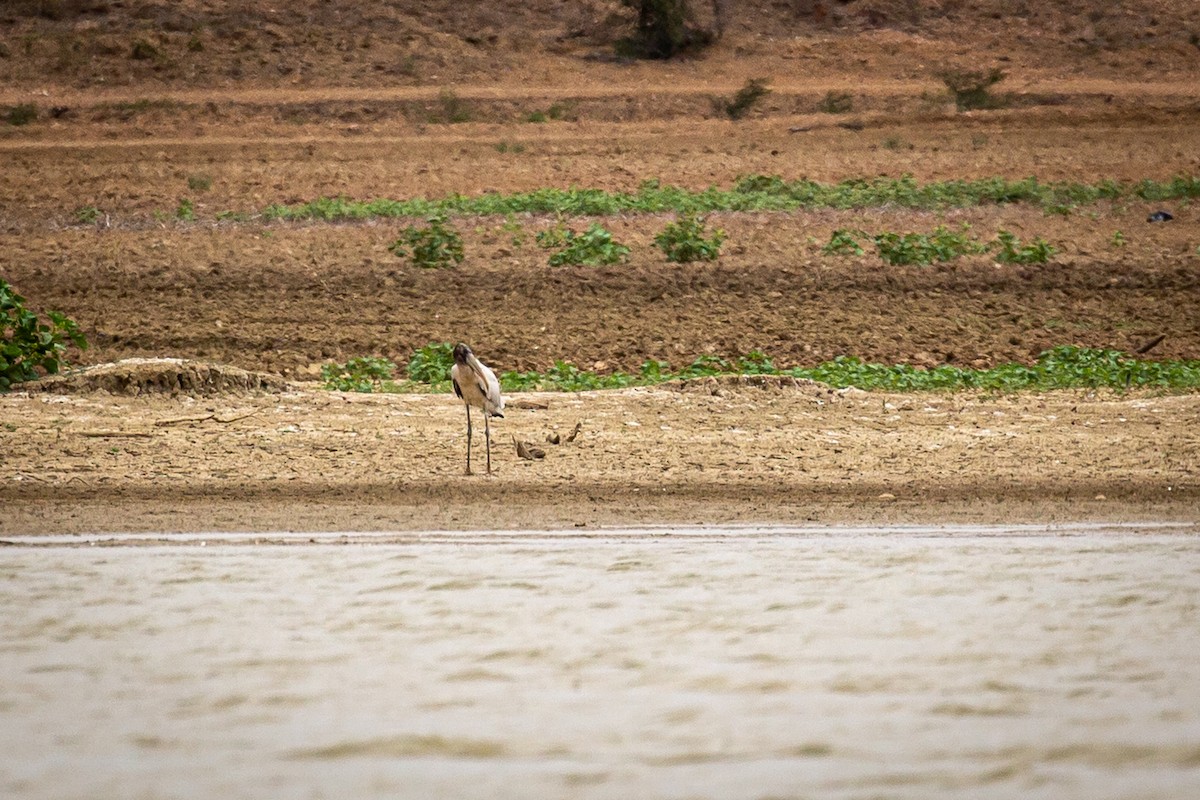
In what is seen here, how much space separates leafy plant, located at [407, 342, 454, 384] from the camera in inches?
495

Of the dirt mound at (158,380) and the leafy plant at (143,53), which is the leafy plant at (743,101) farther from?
the dirt mound at (158,380)

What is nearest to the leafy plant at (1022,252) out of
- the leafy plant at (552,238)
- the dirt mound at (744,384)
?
the leafy plant at (552,238)

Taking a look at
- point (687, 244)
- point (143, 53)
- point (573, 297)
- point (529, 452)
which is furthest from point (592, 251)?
point (143, 53)

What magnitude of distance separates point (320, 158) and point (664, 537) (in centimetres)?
2013

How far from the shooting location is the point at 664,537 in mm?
8070

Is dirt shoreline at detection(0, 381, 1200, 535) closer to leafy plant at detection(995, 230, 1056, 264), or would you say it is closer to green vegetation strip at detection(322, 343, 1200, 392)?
green vegetation strip at detection(322, 343, 1200, 392)

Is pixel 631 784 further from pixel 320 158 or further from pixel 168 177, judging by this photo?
pixel 320 158

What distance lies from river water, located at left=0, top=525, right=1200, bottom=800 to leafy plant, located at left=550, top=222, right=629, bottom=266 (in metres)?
7.70

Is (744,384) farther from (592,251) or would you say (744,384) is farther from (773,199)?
(773,199)

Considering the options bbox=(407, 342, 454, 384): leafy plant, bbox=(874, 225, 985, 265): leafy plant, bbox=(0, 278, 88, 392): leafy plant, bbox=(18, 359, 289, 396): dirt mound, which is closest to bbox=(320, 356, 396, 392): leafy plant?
bbox=(407, 342, 454, 384): leafy plant

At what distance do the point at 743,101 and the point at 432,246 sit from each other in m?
16.5

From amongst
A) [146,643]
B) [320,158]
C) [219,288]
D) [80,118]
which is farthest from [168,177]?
[146,643]

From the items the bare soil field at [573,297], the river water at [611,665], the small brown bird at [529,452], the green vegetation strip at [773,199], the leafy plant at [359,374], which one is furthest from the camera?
the green vegetation strip at [773,199]

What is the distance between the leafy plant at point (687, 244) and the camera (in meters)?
15.7
